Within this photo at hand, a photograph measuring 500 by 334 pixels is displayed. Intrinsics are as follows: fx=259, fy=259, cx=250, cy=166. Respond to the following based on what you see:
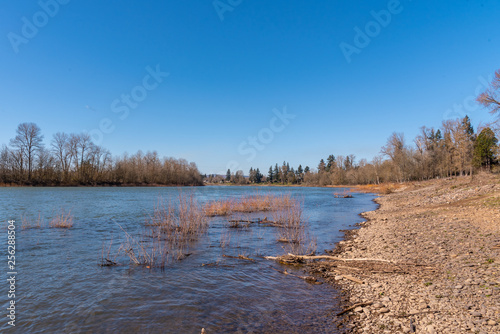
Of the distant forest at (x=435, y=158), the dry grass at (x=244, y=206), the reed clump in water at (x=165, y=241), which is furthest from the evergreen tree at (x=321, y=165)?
the reed clump in water at (x=165, y=241)

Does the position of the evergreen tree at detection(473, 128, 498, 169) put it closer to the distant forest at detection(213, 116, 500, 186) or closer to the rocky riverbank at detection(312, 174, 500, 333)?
the distant forest at detection(213, 116, 500, 186)

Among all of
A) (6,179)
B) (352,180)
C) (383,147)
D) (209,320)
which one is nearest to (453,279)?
(209,320)

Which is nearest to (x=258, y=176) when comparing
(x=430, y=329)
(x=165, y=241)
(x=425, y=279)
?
(x=165, y=241)

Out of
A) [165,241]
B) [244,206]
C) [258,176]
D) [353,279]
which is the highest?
[258,176]

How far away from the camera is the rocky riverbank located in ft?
14.5

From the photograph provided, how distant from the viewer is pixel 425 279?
6.18 metres

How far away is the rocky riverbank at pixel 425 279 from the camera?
441 centimetres

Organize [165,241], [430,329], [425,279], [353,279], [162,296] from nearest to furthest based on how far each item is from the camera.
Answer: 1. [430,329]
2. [425,279]
3. [162,296]
4. [353,279]
5. [165,241]

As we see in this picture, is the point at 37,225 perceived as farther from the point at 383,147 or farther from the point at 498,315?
the point at 383,147

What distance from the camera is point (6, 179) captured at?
53.8m

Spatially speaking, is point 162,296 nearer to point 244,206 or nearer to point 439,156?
point 244,206

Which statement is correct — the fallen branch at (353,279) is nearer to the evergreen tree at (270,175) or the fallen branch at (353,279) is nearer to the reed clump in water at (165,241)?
the reed clump in water at (165,241)

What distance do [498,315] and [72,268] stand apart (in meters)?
10.3

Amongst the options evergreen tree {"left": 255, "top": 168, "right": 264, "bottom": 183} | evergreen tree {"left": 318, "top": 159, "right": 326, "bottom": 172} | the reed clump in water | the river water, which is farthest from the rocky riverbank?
evergreen tree {"left": 255, "top": 168, "right": 264, "bottom": 183}
